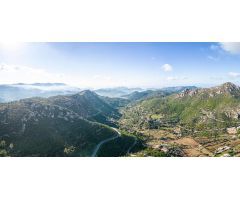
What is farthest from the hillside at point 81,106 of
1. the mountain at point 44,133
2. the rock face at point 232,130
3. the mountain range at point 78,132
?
the rock face at point 232,130

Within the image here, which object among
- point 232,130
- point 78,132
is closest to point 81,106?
point 78,132

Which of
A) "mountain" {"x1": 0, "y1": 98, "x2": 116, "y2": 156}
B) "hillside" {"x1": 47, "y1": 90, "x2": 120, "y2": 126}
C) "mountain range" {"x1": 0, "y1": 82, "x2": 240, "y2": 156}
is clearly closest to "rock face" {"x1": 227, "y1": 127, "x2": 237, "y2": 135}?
"mountain range" {"x1": 0, "y1": 82, "x2": 240, "y2": 156}

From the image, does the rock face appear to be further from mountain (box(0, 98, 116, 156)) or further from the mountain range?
mountain (box(0, 98, 116, 156))
